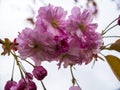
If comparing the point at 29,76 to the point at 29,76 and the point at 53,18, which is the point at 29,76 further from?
the point at 53,18

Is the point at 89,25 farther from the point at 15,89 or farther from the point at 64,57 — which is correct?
the point at 15,89

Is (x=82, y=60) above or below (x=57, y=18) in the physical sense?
below

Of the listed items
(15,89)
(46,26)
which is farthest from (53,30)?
(15,89)

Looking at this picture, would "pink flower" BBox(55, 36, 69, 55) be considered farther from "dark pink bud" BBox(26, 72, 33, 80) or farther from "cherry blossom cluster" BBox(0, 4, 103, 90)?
"dark pink bud" BBox(26, 72, 33, 80)

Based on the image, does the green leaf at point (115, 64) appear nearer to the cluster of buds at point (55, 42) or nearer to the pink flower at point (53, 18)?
the cluster of buds at point (55, 42)

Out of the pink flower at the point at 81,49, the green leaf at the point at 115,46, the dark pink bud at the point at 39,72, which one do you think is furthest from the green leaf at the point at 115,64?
the dark pink bud at the point at 39,72
